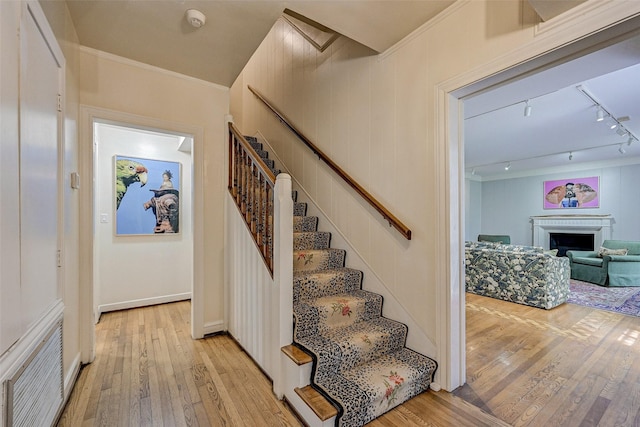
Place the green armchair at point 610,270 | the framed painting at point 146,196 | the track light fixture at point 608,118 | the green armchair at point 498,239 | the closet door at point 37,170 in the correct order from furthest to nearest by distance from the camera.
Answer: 1. the green armchair at point 498,239
2. the green armchair at point 610,270
3. the framed painting at point 146,196
4. the track light fixture at point 608,118
5. the closet door at point 37,170

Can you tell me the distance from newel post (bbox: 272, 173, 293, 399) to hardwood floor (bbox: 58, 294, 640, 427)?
0.91 feet

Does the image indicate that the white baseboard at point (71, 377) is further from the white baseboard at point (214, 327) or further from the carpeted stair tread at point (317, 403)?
the carpeted stair tread at point (317, 403)

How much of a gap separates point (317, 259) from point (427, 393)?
4.23 feet

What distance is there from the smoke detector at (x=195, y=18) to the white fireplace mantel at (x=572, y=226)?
8.74m

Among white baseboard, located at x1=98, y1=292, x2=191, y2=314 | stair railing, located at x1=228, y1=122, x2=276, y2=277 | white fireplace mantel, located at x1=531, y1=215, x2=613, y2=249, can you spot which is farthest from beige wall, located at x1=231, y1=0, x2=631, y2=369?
white fireplace mantel, located at x1=531, y1=215, x2=613, y2=249

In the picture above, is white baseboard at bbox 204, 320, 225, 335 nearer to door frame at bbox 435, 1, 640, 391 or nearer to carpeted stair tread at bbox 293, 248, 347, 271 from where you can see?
carpeted stair tread at bbox 293, 248, 347, 271

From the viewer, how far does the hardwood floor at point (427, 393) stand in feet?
5.45

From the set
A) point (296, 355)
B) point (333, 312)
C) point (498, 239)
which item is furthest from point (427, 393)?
point (498, 239)

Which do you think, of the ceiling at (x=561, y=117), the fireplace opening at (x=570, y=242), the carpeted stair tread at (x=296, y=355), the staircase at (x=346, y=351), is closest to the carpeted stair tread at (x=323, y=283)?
the staircase at (x=346, y=351)

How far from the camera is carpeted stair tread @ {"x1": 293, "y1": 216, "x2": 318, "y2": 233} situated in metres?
2.98

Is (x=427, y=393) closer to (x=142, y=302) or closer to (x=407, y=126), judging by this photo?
(x=407, y=126)

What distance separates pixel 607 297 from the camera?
13.9 feet

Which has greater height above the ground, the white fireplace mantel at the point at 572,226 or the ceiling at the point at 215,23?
the ceiling at the point at 215,23

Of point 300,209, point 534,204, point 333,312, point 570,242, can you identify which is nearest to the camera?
point 333,312
